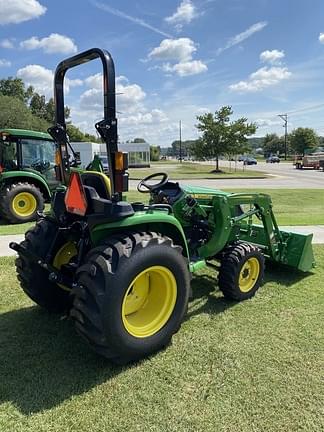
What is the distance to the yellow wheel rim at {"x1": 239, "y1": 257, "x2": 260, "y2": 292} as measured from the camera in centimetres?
444

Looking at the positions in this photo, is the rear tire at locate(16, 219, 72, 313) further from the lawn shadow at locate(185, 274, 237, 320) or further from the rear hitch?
the lawn shadow at locate(185, 274, 237, 320)

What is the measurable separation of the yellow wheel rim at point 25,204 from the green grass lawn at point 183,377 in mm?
5568

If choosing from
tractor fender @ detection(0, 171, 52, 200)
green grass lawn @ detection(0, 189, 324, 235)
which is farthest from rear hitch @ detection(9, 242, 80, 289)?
→ tractor fender @ detection(0, 171, 52, 200)

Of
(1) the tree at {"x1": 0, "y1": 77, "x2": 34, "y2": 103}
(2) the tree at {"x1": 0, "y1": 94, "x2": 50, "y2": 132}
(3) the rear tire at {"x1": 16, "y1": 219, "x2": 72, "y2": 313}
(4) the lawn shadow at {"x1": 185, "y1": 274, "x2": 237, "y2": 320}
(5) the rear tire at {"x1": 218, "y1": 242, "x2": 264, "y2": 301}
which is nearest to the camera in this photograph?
(3) the rear tire at {"x1": 16, "y1": 219, "x2": 72, "y2": 313}

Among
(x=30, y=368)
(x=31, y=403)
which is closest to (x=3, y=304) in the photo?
(x=30, y=368)

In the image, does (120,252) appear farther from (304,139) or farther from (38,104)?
(304,139)

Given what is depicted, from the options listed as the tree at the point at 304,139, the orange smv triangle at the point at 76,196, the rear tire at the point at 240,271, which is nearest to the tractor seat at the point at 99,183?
the orange smv triangle at the point at 76,196

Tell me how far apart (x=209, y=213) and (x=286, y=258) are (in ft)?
4.81

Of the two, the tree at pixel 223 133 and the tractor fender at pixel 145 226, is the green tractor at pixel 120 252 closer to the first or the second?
the tractor fender at pixel 145 226

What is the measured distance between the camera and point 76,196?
316 cm

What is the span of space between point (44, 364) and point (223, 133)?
103 ft

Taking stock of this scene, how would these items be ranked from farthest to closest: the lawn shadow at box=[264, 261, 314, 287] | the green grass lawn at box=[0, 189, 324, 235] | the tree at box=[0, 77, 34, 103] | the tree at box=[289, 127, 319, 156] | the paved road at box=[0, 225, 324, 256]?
1. the tree at box=[289, 127, 319, 156]
2. the tree at box=[0, 77, 34, 103]
3. the green grass lawn at box=[0, 189, 324, 235]
4. the paved road at box=[0, 225, 324, 256]
5. the lawn shadow at box=[264, 261, 314, 287]

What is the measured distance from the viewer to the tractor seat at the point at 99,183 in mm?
3240

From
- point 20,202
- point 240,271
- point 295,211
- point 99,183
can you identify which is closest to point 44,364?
point 99,183
